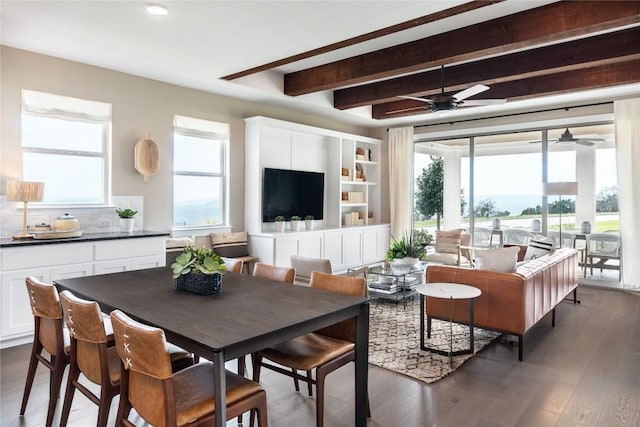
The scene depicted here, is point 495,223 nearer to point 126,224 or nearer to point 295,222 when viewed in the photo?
point 295,222

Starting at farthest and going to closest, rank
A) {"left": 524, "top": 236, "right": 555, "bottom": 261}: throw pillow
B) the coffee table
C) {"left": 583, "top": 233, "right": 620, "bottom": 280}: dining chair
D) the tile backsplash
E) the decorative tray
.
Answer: {"left": 583, "top": 233, "right": 620, "bottom": 280}: dining chair → {"left": 524, "top": 236, "right": 555, "bottom": 261}: throw pillow → the tile backsplash → the decorative tray → the coffee table

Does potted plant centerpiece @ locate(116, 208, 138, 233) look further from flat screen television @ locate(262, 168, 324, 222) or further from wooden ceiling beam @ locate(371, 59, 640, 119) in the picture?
wooden ceiling beam @ locate(371, 59, 640, 119)

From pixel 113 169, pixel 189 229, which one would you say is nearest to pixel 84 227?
pixel 113 169

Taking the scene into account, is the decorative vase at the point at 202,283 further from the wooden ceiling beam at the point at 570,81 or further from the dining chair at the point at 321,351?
the wooden ceiling beam at the point at 570,81

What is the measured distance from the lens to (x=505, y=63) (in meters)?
4.90

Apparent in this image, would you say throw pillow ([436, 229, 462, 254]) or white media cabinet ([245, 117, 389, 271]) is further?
throw pillow ([436, 229, 462, 254])

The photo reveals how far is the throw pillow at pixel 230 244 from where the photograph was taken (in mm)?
5699

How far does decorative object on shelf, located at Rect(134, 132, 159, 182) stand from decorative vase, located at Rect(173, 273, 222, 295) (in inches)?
117

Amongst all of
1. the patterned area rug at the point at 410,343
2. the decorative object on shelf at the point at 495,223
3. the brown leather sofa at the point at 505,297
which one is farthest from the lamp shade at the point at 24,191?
the decorative object on shelf at the point at 495,223

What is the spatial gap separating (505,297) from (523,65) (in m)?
2.82

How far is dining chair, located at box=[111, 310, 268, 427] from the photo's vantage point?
Result: 1.61m

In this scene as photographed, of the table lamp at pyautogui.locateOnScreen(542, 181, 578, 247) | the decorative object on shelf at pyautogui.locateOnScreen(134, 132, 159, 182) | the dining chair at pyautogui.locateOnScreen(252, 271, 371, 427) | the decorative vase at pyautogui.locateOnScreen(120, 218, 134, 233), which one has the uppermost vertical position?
the decorative object on shelf at pyautogui.locateOnScreen(134, 132, 159, 182)

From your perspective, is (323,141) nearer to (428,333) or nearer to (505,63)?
(505,63)

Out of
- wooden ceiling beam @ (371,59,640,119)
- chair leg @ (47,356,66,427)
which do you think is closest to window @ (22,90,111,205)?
chair leg @ (47,356,66,427)
